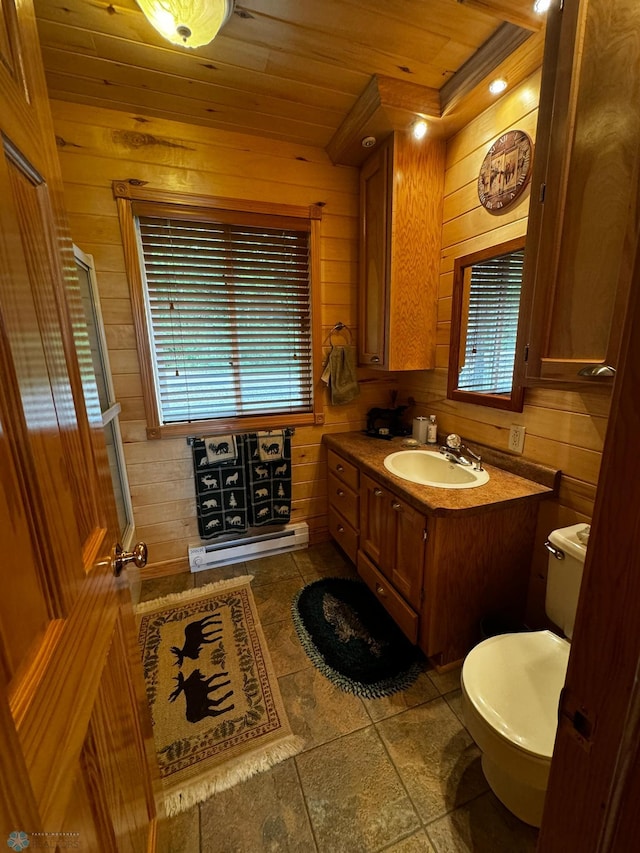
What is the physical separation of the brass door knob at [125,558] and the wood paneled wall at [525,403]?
4.51 ft

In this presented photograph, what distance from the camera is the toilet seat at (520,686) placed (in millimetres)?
948

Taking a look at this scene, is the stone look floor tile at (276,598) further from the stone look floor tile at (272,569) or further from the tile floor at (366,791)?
the tile floor at (366,791)

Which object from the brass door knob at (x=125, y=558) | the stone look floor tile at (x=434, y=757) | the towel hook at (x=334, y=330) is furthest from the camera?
the towel hook at (x=334, y=330)

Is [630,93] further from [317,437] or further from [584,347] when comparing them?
[317,437]

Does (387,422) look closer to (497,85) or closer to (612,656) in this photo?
(497,85)

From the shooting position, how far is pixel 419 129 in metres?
1.75

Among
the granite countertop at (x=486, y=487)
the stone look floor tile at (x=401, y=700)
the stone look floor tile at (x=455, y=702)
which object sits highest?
the granite countertop at (x=486, y=487)

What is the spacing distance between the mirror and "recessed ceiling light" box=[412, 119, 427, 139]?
0.66 m

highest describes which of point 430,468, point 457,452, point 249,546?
point 457,452

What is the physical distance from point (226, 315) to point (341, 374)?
32.2 inches

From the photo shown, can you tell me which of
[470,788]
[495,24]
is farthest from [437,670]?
[495,24]

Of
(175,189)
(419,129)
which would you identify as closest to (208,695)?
(175,189)

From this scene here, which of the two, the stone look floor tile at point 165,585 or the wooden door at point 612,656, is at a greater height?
the wooden door at point 612,656

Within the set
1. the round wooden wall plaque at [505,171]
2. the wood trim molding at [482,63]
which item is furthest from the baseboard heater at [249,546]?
the wood trim molding at [482,63]
